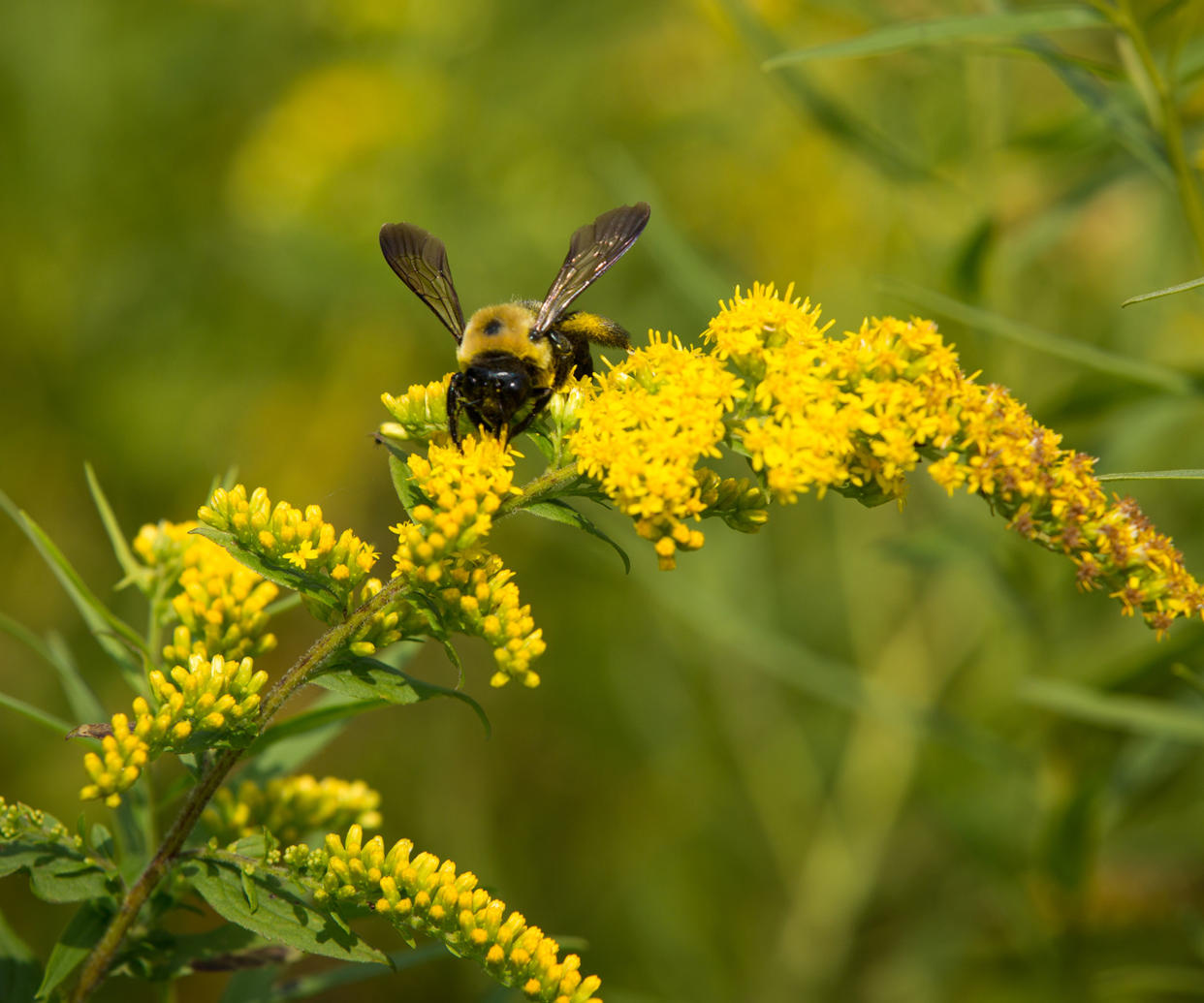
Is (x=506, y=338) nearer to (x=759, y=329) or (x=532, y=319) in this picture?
(x=532, y=319)

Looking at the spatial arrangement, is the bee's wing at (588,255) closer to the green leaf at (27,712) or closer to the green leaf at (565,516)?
the green leaf at (565,516)

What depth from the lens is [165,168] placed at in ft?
17.1

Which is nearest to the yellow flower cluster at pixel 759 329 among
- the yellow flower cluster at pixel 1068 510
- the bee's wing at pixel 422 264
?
the yellow flower cluster at pixel 1068 510

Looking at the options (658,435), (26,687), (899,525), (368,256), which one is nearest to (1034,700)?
(658,435)

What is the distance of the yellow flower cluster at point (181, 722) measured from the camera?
1.52 meters

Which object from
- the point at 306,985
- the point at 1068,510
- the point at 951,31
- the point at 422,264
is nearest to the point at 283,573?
the point at 306,985

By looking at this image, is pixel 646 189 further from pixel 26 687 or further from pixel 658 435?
pixel 26 687

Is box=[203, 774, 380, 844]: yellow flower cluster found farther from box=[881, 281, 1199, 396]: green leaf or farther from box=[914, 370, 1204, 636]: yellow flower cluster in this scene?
box=[881, 281, 1199, 396]: green leaf

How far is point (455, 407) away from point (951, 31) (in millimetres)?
1120

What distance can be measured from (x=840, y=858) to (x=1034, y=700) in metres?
1.59

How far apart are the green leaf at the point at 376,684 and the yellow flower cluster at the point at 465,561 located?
0.10m

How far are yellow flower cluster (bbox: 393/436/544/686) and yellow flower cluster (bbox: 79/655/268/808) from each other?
0.28 m

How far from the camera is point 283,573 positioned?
1.61m

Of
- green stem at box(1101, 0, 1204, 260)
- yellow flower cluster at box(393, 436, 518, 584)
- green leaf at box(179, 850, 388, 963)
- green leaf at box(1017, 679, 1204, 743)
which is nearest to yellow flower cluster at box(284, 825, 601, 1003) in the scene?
green leaf at box(179, 850, 388, 963)
